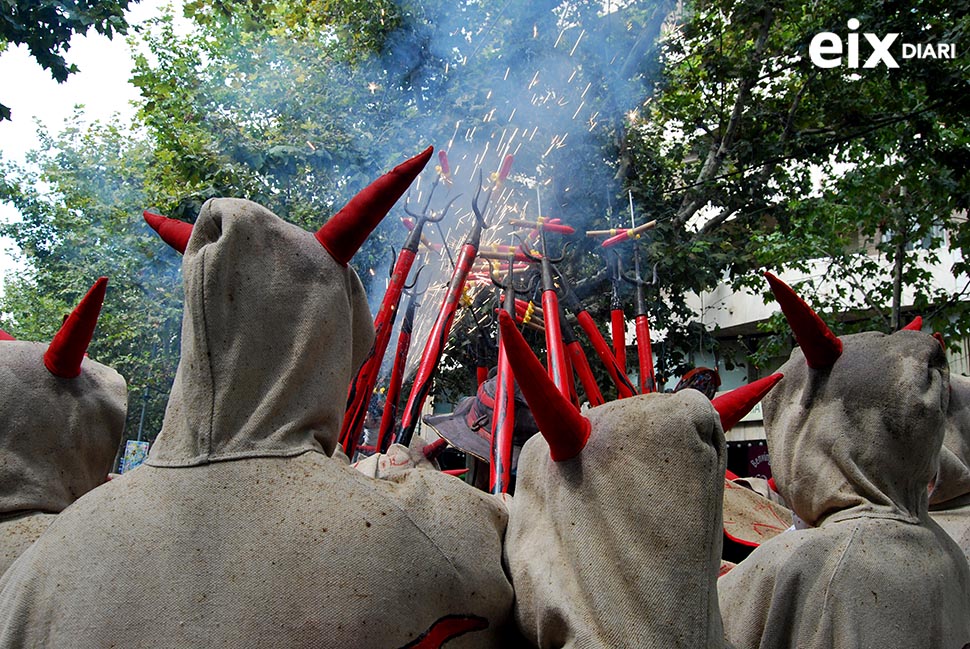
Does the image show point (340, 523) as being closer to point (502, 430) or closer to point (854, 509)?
point (854, 509)

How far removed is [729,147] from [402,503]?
357 inches

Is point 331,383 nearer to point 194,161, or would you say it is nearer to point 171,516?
point 171,516

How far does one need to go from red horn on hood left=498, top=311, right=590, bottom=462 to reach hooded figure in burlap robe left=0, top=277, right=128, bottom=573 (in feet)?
3.43

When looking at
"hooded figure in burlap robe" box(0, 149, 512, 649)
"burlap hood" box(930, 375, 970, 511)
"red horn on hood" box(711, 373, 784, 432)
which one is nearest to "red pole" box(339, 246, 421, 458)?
"hooded figure in burlap robe" box(0, 149, 512, 649)

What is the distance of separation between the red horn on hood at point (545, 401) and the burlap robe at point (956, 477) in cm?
206

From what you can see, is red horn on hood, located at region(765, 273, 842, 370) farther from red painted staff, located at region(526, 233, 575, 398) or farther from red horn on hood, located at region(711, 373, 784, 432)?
red painted staff, located at region(526, 233, 575, 398)

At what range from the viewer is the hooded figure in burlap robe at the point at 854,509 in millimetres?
2066

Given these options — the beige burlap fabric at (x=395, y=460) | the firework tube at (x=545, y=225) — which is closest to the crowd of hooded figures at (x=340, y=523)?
the beige burlap fabric at (x=395, y=460)

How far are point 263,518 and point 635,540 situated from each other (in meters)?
0.68

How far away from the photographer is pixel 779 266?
386 inches

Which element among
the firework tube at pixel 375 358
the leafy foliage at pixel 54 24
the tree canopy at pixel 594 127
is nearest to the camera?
the firework tube at pixel 375 358

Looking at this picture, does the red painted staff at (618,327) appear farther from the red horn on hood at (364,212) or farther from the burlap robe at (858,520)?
the red horn on hood at (364,212)

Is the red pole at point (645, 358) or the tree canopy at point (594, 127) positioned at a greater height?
the tree canopy at point (594, 127)

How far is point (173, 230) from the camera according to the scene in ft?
6.47
